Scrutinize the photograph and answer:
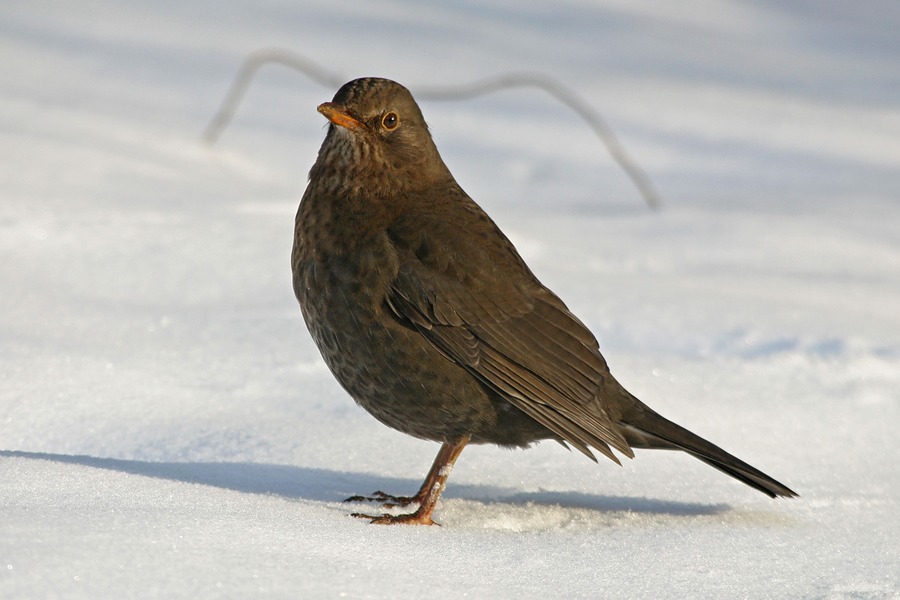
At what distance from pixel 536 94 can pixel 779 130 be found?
6.42ft

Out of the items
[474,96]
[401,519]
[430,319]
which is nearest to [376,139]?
[430,319]

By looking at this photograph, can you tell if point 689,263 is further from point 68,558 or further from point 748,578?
point 68,558

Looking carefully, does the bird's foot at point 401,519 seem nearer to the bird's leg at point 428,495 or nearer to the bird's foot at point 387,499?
the bird's leg at point 428,495

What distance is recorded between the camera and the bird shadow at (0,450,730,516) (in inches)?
129

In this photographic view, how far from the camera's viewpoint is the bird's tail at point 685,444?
344 cm

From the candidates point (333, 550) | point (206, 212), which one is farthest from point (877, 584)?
point (206, 212)

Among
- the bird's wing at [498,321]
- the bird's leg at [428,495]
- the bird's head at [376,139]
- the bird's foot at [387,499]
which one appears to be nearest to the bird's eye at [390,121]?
the bird's head at [376,139]

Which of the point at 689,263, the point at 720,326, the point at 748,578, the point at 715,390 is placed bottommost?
the point at 748,578

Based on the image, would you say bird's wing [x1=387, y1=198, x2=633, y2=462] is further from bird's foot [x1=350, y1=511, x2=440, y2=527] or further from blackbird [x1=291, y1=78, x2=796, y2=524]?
bird's foot [x1=350, y1=511, x2=440, y2=527]

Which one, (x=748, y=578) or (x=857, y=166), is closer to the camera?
(x=748, y=578)

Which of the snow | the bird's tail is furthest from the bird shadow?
the bird's tail

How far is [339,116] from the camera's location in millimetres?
3562

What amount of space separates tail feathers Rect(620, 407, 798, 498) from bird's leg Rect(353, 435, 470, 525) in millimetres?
535

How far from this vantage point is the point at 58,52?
954 cm
